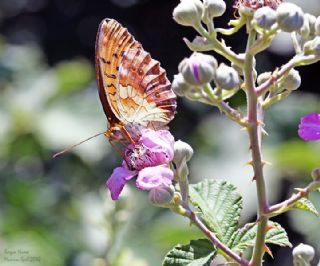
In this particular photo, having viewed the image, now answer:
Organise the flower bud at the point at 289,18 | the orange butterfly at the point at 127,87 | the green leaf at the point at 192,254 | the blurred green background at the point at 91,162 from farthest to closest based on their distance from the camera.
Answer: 1. the blurred green background at the point at 91,162
2. the orange butterfly at the point at 127,87
3. the green leaf at the point at 192,254
4. the flower bud at the point at 289,18

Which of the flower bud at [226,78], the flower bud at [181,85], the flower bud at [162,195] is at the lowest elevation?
the flower bud at [162,195]

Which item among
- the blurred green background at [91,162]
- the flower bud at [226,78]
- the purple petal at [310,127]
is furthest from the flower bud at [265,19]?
the blurred green background at [91,162]

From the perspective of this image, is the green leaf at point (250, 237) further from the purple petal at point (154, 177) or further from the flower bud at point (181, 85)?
the flower bud at point (181, 85)

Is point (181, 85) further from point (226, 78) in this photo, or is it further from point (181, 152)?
point (181, 152)

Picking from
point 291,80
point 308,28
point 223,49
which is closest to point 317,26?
point 308,28

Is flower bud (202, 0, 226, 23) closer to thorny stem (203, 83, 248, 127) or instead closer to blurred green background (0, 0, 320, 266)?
thorny stem (203, 83, 248, 127)

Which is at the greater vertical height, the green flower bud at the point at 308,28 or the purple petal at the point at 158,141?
Result: the green flower bud at the point at 308,28

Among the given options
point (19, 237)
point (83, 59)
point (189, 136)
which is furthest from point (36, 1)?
point (19, 237)

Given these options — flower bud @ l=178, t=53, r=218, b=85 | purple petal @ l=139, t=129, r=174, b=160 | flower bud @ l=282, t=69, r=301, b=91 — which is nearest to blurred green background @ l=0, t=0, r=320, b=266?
purple petal @ l=139, t=129, r=174, b=160
